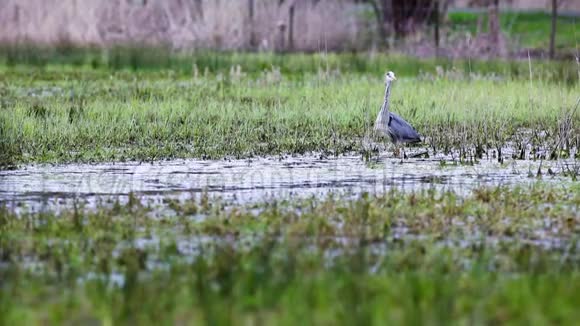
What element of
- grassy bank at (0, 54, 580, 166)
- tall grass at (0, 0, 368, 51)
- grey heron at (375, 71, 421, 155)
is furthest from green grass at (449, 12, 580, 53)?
grey heron at (375, 71, 421, 155)

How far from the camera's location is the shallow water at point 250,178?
10.3m

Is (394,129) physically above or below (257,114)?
above

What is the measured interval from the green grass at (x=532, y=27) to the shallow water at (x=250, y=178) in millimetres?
22911

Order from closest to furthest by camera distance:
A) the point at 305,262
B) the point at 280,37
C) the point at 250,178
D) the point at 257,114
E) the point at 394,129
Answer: the point at 305,262, the point at 250,178, the point at 394,129, the point at 257,114, the point at 280,37

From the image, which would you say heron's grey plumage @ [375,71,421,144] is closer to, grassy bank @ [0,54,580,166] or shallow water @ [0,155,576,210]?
grassy bank @ [0,54,580,166]

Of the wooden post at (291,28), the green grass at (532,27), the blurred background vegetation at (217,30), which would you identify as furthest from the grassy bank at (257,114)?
the green grass at (532,27)

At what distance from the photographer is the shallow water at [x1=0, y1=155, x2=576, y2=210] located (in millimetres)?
10344

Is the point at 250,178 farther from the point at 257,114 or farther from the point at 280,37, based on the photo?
the point at 280,37

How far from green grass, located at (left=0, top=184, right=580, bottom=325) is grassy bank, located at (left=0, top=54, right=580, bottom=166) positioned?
361 centimetres

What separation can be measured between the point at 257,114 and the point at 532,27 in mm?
25729

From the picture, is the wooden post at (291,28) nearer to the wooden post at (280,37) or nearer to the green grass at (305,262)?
the wooden post at (280,37)

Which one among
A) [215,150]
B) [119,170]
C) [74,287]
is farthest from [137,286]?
[215,150]

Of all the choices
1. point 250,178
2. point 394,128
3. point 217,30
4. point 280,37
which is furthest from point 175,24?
point 250,178

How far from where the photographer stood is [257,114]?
651 inches
